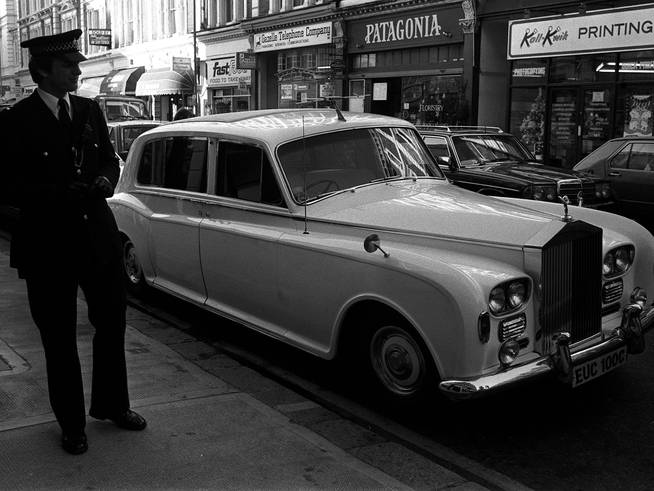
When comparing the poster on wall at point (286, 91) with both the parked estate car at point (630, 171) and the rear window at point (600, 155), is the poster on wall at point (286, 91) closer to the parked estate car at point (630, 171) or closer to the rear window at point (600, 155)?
the rear window at point (600, 155)

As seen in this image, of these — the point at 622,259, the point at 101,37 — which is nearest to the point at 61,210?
the point at 622,259

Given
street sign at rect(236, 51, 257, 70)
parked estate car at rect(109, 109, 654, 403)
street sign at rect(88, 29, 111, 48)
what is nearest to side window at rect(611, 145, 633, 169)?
parked estate car at rect(109, 109, 654, 403)

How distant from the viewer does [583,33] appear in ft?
52.3

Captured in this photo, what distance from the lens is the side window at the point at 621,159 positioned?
11578 mm

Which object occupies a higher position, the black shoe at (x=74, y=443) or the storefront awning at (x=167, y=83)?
the storefront awning at (x=167, y=83)

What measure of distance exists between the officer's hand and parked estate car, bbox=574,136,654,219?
31.1 feet

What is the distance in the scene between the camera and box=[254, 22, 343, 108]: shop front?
84.7ft

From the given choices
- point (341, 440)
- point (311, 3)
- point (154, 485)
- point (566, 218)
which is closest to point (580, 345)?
point (566, 218)

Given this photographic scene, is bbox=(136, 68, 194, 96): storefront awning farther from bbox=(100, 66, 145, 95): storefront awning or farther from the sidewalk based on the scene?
the sidewalk

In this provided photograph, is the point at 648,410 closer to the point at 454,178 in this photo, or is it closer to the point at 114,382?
the point at 114,382

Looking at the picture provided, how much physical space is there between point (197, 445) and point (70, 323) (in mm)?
894

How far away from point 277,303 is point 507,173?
20.5ft

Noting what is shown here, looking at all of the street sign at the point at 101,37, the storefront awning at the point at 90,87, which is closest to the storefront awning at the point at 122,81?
the storefront awning at the point at 90,87

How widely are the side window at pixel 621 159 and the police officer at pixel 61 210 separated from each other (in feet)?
31.8
